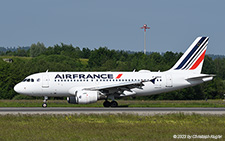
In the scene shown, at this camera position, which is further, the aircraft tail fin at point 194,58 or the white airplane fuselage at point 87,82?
the aircraft tail fin at point 194,58

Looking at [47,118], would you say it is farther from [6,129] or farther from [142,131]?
[142,131]

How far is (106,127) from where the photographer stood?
26.4 meters

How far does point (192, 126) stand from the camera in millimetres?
27078

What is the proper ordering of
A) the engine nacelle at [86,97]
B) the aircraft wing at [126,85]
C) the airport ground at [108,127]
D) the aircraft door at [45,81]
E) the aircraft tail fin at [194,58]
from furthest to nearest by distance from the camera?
the aircraft tail fin at [194,58] < the aircraft door at [45,81] < the aircraft wing at [126,85] < the engine nacelle at [86,97] < the airport ground at [108,127]

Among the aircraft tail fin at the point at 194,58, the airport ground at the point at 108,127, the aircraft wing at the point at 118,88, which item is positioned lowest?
the airport ground at the point at 108,127

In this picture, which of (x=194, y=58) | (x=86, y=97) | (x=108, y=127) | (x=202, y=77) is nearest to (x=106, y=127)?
(x=108, y=127)

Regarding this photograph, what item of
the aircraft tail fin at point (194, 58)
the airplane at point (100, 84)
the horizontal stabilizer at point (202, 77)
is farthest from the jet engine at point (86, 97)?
the aircraft tail fin at point (194, 58)

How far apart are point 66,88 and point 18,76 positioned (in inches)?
1810

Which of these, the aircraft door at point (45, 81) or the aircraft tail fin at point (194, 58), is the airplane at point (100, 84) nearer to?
the aircraft door at point (45, 81)

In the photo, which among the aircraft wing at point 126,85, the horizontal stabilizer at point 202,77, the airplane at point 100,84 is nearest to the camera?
the aircraft wing at point 126,85

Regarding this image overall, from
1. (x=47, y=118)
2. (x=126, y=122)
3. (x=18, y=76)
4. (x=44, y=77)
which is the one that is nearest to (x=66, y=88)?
(x=44, y=77)

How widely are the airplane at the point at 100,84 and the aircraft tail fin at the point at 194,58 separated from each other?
28.6 inches

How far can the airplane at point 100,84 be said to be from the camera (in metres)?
43.3

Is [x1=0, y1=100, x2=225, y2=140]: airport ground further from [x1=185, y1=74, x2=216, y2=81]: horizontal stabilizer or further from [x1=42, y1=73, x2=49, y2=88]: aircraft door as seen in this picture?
[x1=185, y1=74, x2=216, y2=81]: horizontal stabilizer
